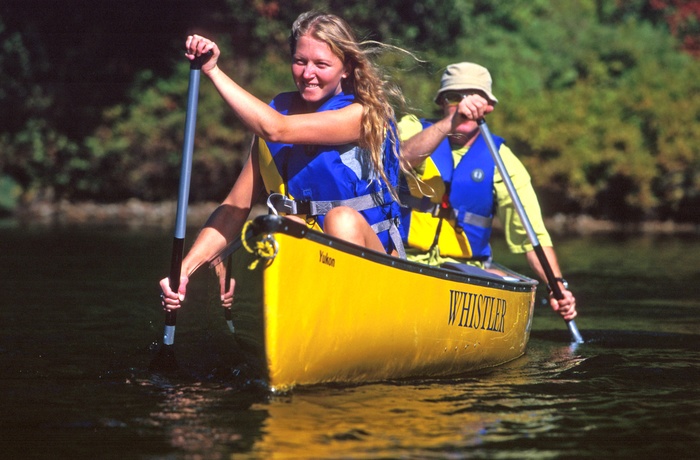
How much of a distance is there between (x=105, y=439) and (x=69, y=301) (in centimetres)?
439

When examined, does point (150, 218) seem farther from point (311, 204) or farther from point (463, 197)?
point (311, 204)

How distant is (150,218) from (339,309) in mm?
13948

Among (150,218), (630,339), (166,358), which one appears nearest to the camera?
(166,358)

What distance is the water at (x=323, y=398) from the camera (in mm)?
4113

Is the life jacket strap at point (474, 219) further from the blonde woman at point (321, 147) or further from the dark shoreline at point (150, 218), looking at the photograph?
the dark shoreline at point (150, 218)

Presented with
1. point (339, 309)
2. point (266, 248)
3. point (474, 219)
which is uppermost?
point (474, 219)

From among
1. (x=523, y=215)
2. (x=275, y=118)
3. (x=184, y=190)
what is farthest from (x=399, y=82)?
(x=275, y=118)

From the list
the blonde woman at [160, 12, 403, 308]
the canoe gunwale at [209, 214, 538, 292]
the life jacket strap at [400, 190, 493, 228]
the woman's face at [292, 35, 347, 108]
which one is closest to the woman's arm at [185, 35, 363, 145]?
the blonde woman at [160, 12, 403, 308]

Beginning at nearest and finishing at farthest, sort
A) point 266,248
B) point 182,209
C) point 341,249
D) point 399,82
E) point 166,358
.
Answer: point 266,248 < point 341,249 < point 182,209 < point 166,358 < point 399,82

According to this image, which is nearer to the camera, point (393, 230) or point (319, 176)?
point (319, 176)

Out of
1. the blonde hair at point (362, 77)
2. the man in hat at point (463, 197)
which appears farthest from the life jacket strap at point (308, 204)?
the man in hat at point (463, 197)

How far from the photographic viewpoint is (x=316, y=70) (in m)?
4.95

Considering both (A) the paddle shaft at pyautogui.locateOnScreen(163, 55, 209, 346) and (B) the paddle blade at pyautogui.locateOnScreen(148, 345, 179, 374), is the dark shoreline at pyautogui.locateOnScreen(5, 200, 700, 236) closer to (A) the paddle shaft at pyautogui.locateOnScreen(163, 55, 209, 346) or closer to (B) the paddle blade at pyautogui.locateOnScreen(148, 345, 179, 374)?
(B) the paddle blade at pyautogui.locateOnScreen(148, 345, 179, 374)

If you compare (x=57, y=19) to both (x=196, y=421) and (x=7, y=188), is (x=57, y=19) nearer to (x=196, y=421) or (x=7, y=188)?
(x=7, y=188)
